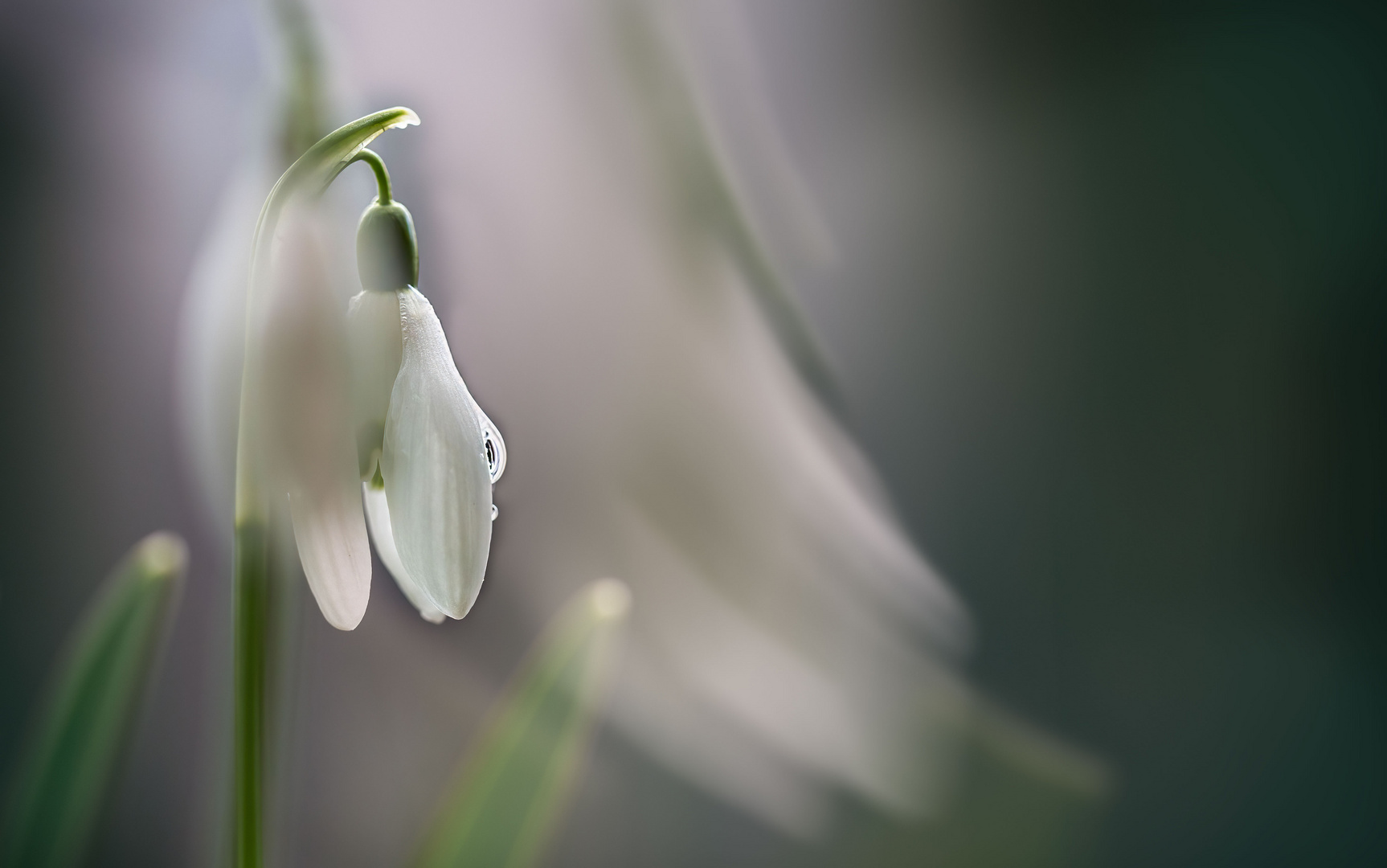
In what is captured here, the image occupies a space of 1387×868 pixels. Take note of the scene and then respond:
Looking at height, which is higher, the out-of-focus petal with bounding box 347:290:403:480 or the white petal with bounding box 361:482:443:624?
the out-of-focus petal with bounding box 347:290:403:480

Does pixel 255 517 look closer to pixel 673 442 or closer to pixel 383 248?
pixel 383 248

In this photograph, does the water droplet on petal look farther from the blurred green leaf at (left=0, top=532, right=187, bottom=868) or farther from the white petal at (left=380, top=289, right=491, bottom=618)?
the blurred green leaf at (left=0, top=532, right=187, bottom=868)

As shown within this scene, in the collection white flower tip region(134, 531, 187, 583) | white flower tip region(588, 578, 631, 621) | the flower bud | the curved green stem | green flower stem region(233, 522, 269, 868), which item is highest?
the curved green stem

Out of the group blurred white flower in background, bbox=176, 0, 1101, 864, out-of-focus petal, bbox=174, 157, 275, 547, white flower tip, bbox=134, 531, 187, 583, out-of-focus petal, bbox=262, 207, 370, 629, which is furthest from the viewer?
blurred white flower in background, bbox=176, 0, 1101, 864

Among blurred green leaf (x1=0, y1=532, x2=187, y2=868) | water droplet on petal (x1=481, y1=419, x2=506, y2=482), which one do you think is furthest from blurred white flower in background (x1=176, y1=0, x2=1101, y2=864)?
water droplet on petal (x1=481, y1=419, x2=506, y2=482)

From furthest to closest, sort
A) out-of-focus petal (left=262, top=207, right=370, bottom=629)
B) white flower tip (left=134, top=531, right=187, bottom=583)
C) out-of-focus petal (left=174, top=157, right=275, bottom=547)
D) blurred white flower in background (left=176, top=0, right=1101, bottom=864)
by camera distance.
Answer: blurred white flower in background (left=176, top=0, right=1101, bottom=864) < out-of-focus petal (left=174, top=157, right=275, bottom=547) < white flower tip (left=134, top=531, right=187, bottom=583) < out-of-focus petal (left=262, top=207, right=370, bottom=629)

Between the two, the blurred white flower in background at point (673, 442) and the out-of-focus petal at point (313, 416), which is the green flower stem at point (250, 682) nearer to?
the out-of-focus petal at point (313, 416)
